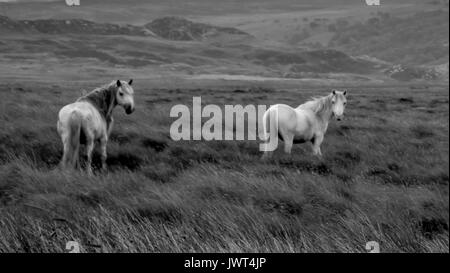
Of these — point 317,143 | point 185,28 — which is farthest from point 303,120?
point 185,28

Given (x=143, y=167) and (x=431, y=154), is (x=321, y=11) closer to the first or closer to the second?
(x=143, y=167)

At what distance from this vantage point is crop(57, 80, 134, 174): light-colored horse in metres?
7.22

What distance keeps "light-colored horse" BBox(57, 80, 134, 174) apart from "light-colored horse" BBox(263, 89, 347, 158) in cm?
303

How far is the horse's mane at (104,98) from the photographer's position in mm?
8203

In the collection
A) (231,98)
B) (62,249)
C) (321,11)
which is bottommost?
(231,98)

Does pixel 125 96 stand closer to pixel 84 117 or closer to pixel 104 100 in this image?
pixel 104 100

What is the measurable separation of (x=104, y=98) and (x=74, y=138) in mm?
1251

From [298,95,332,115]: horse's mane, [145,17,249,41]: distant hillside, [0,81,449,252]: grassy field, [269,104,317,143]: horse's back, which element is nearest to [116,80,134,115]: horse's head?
[0,81,449,252]: grassy field

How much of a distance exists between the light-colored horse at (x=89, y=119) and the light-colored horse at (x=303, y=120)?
3033mm

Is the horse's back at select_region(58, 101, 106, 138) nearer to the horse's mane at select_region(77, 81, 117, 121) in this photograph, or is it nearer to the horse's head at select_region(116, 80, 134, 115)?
the horse's mane at select_region(77, 81, 117, 121)

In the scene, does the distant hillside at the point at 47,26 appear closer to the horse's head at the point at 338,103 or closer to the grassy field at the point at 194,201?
the grassy field at the point at 194,201
